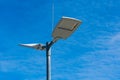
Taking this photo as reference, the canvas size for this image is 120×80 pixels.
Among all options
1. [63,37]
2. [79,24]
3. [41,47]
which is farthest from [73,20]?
[41,47]

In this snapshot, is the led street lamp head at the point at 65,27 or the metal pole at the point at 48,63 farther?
the metal pole at the point at 48,63

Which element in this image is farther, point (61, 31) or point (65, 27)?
point (61, 31)

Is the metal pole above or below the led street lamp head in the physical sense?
below

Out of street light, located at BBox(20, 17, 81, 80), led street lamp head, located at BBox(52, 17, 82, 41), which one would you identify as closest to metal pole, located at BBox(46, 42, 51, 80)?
street light, located at BBox(20, 17, 81, 80)

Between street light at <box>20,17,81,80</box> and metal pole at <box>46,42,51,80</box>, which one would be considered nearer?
street light at <box>20,17,81,80</box>

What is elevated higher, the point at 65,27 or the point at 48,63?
the point at 65,27

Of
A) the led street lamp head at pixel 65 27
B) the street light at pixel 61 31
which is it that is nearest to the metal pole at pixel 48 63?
the street light at pixel 61 31

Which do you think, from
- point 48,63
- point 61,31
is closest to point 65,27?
point 61,31

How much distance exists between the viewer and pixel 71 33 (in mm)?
10148

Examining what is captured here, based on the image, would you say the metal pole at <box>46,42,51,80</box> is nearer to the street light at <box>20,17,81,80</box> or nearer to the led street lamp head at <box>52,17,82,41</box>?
the street light at <box>20,17,81,80</box>

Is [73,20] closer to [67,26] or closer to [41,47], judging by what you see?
[67,26]

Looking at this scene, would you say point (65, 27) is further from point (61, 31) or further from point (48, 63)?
point (48, 63)

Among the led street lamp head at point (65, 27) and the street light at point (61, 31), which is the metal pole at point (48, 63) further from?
the led street lamp head at point (65, 27)

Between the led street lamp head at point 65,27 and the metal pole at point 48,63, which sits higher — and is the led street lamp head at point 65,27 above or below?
above
